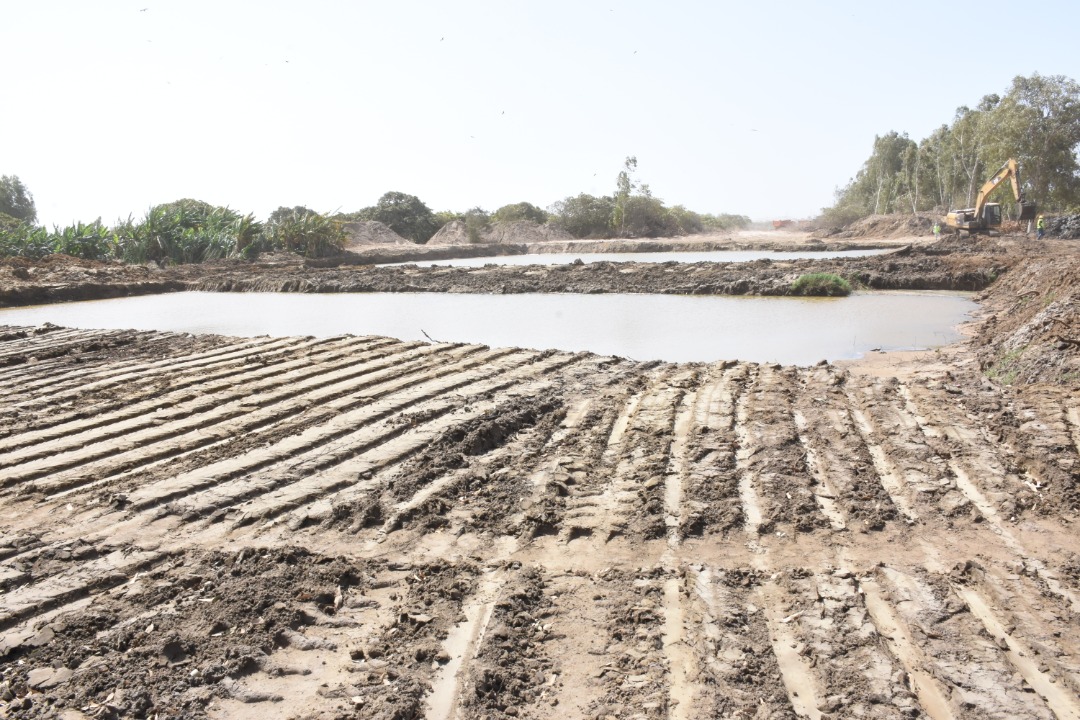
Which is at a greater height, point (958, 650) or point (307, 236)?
point (307, 236)

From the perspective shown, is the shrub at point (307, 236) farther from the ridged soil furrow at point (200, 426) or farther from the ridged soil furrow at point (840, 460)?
the ridged soil furrow at point (840, 460)

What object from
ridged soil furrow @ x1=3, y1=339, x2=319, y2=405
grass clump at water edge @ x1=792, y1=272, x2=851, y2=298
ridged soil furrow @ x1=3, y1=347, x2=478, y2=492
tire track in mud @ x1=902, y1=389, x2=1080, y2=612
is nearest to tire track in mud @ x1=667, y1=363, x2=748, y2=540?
tire track in mud @ x1=902, y1=389, x2=1080, y2=612

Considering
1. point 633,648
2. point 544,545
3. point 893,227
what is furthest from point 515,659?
point 893,227

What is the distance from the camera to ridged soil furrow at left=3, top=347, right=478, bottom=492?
4.80 metres

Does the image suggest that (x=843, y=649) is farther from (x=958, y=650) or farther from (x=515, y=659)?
(x=515, y=659)

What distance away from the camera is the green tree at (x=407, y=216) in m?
43.2

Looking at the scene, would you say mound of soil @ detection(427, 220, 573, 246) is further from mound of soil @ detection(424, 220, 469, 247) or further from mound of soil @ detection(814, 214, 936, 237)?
mound of soil @ detection(814, 214, 936, 237)

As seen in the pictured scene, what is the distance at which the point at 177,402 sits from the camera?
6.29 m

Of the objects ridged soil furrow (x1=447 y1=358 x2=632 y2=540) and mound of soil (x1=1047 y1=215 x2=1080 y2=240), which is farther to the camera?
mound of soil (x1=1047 y1=215 x2=1080 y2=240)

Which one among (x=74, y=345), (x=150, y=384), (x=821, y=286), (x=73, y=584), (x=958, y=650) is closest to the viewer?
(x=958, y=650)

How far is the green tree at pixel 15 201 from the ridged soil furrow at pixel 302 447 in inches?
1898

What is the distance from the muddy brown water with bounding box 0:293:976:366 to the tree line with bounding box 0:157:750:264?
901cm

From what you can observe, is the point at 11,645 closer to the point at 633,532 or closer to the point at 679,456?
the point at 633,532

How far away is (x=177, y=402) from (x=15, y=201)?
163 feet
